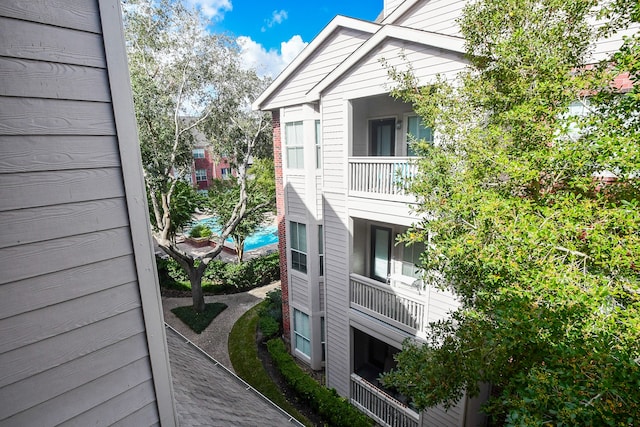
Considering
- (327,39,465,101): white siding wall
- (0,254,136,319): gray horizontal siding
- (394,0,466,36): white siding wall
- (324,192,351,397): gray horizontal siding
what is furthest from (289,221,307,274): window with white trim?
(0,254,136,319): gray horizontal siding

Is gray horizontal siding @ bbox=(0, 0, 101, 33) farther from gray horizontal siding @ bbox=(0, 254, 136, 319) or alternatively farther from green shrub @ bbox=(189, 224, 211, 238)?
green shrub @ bbox=(189, 224, 211, 238)

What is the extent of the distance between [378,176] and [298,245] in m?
4.69

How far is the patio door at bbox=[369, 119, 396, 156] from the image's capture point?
9.55 metres

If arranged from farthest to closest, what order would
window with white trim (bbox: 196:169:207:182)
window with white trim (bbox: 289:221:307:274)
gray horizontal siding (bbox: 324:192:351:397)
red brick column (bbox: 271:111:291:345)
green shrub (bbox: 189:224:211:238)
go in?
1. window with white trim (bbox: 196:169:207:182)
2. green shrub (bbox: 189:224:211:238)
3. red brick column (bbox: 271:111:291:345)
4. window with white trim (bbox: 289:221:307:274)
5. gray horizontal siding (bbox: 324:192:351:397)

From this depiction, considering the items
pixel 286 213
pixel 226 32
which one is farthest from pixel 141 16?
pixel 286 213

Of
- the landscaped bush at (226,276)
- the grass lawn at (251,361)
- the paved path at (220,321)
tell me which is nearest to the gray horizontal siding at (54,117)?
the grass lawn at (251,361)

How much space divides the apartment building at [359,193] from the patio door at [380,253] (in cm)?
3

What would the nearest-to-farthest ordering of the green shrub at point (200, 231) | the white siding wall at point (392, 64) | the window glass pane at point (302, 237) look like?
the white siding wall at point (392, 64) < the window glass pane at point (302, 237) < the green shrub at point (200, 231)

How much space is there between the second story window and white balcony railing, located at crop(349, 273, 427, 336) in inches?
174

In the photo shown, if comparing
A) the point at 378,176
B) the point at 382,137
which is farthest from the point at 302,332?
the point at 382,137

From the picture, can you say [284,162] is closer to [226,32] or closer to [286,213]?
[286,213]

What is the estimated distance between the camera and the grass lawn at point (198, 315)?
49.5 feet

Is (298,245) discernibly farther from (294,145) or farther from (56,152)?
(56,152)

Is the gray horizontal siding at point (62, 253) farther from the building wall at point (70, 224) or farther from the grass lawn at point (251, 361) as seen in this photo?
the grass lawn at point (251, 361)
